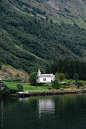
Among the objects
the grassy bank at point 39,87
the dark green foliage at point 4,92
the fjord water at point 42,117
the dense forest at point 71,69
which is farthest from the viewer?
the dense forest at point 71,69

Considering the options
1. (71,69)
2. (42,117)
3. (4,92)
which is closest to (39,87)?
(4,92)

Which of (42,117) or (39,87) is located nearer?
(42,117)

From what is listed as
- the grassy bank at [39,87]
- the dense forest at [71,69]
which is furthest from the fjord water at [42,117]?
the dense forest at [71,69]

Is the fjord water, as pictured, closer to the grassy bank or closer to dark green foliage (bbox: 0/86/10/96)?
dark green foliage (bbox: 0/86/10/96)

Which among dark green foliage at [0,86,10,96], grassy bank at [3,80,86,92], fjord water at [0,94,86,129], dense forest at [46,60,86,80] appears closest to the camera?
fjord water at [0,94,86,129]

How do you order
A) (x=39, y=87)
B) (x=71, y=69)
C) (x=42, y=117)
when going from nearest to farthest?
(x=42, y=117)
(x=39, y=87)
(x=71, y=69)

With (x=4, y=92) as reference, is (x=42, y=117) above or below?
below

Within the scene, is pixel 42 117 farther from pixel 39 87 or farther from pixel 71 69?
pixel 71 69

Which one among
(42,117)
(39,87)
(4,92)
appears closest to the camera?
(42,117)

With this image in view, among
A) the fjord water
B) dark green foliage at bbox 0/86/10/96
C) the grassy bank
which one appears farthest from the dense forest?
the fjord water

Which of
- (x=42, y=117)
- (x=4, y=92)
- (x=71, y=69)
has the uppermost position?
(x=71, y=69)

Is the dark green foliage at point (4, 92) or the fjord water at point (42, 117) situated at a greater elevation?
the dark green foliage at point (4, 92)

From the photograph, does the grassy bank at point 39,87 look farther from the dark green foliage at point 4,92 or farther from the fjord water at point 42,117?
the fjord water at point 42,117

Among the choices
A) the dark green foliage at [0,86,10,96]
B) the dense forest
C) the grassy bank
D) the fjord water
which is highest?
the dense forest
